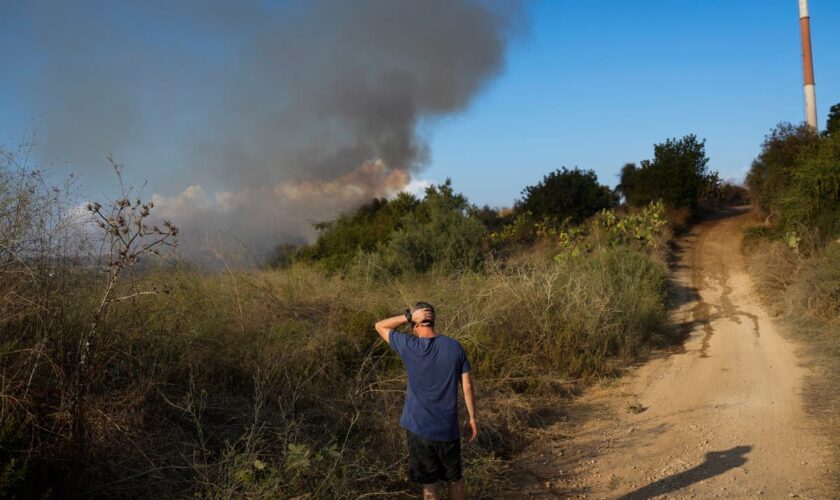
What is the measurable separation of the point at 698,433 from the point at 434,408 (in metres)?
3.99

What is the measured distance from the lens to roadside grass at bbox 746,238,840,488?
8.03 meters

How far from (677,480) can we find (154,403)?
4594 millimetres

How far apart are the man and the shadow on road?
1886 mm

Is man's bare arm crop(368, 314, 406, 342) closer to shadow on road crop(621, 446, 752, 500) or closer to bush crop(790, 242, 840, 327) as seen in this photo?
shadow on road crop(621, 446, 752, 500)

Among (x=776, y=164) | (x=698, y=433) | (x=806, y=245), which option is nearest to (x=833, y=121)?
(x=776, y=164)

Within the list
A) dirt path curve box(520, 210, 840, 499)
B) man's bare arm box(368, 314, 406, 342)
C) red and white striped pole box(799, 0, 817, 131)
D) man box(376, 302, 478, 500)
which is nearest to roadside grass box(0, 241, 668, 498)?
dirt path curve box(520, 210, 840, 499)

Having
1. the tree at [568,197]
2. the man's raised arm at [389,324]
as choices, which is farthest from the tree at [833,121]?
the man's raised arm at [389,324]

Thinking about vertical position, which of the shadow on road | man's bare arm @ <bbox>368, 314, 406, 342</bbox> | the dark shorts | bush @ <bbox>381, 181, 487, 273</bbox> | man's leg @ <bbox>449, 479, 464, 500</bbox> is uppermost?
bush @ <bbox>381, 181, 487, 273</bbox>

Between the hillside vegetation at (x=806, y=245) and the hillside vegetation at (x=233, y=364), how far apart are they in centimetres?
288

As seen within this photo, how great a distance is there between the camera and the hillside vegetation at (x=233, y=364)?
478 centimetres

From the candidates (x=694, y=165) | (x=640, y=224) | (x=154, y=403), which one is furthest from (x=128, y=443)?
(x=694, y=165)

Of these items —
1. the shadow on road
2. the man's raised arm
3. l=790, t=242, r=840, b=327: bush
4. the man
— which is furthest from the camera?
l=790, t=242, r=840, b=327: bush

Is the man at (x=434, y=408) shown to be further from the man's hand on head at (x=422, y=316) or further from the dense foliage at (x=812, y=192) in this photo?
the dense foliage at (x=812, y=192)

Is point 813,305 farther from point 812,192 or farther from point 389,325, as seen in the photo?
point 389,325
